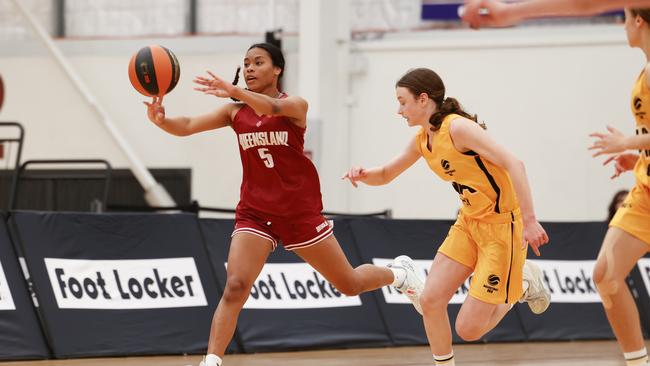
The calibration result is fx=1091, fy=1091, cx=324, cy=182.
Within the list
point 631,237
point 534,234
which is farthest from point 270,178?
point 631,237

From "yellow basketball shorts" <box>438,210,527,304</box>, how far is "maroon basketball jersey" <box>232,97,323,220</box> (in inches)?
39.7

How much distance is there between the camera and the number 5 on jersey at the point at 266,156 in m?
6.71

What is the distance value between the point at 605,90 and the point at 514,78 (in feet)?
4.07

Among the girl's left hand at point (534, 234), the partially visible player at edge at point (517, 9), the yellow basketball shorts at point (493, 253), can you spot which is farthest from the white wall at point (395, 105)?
the partially visible player at edge at point (517, 9)

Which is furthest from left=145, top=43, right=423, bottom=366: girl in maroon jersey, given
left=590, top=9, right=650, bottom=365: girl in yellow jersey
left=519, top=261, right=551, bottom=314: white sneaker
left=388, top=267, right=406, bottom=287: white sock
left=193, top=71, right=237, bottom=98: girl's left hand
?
left=590, top=9, right=650, bottom=365: girl in yellow jersey

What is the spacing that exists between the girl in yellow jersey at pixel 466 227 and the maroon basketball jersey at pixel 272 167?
2.72ft

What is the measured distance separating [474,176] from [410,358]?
2981 millimetres

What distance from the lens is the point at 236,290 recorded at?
639 cm

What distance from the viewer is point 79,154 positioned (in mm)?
15930

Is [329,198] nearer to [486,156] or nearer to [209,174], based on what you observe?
[209,174]

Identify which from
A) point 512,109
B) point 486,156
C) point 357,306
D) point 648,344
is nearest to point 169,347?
point 357,306

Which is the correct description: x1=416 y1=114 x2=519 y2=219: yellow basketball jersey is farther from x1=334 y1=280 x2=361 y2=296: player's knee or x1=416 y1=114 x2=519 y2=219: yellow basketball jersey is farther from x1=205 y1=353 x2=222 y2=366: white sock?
x1=205 y1=353 x2=222 y2=366: white sock

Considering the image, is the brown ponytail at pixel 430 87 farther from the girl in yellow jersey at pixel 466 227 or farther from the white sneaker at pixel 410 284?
the white sneaker at pixel 410 284

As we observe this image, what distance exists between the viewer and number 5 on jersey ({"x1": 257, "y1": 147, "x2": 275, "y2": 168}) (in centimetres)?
671
